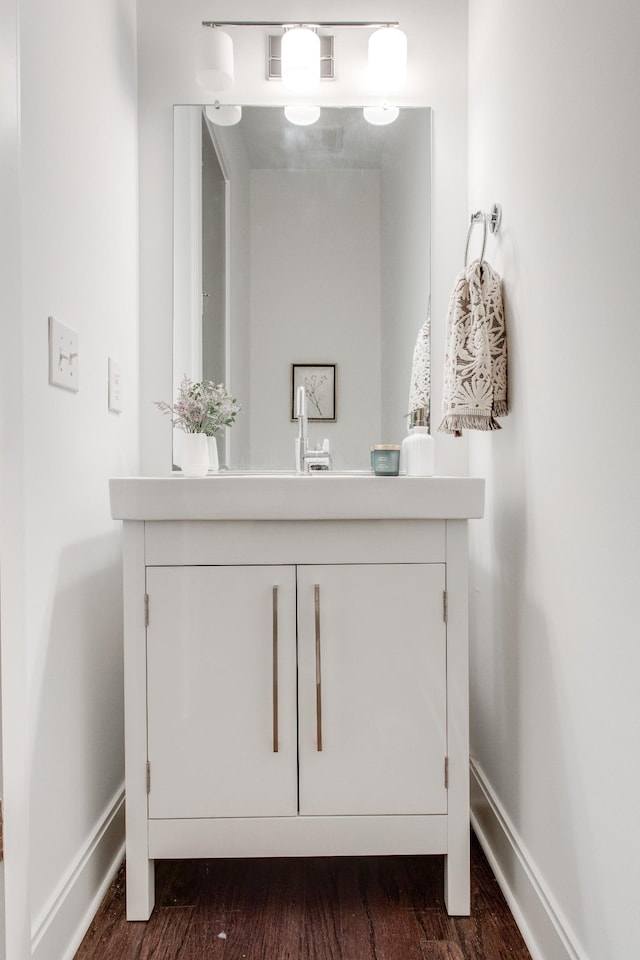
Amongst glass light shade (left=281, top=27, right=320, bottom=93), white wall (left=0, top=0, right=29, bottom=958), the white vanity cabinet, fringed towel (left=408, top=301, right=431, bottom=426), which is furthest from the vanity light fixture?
the white vanity cabinet

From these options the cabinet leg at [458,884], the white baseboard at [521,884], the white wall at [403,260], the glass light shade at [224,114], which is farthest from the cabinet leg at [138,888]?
the glass light shade at [224,114]

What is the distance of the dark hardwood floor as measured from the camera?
1.15 m

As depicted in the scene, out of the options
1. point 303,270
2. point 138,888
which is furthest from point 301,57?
point 138,888

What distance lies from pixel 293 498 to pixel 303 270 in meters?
0.83

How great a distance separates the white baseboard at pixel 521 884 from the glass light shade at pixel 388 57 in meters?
1.80

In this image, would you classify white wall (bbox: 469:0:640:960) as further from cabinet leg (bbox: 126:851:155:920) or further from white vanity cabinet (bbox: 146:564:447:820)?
cabinet leg (bbox: 126:851:155:920)

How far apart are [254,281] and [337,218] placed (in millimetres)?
288

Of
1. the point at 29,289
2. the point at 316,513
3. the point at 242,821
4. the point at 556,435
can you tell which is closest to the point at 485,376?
the point at 556,435

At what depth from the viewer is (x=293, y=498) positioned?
1.20 m

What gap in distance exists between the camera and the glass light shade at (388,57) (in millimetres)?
1663

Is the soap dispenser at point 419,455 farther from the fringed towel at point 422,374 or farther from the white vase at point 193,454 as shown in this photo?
the white vase at point 193,454

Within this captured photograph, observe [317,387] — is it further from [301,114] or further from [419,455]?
[301,114]

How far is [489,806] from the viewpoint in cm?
145

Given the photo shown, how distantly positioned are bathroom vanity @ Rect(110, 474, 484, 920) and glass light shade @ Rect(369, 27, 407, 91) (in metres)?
1.16
